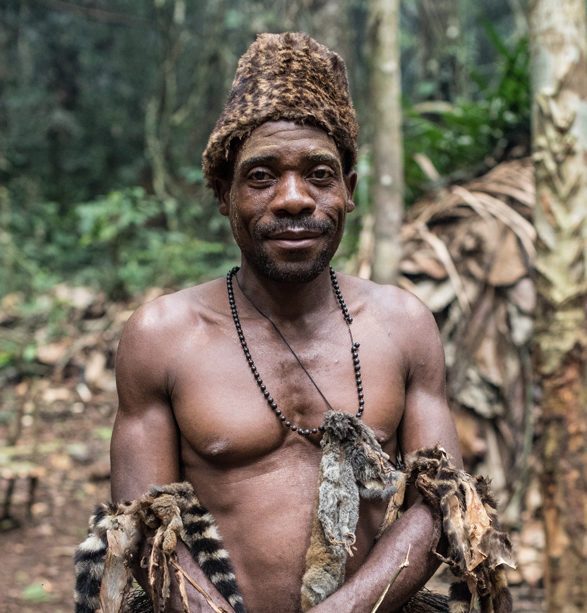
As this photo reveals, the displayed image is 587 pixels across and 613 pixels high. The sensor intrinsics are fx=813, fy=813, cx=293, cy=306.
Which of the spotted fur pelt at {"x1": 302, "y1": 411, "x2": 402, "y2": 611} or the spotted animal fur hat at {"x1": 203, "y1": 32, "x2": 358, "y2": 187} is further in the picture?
A: the spotted animal fur hat at {"x1": 203, "y1": 32, "x2": 358, "y2": 187}

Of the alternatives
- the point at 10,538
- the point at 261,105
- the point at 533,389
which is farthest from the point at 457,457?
the point at 10,538

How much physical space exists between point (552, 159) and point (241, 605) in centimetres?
214

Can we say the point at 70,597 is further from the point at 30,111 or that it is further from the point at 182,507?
the point at 30,111

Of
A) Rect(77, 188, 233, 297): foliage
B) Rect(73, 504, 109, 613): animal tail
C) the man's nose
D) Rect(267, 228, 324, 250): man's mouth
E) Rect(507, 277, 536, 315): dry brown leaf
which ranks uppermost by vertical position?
the man's nose

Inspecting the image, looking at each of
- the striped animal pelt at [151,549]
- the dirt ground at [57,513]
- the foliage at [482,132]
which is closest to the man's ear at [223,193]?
the striped animal pelt at [151,549]

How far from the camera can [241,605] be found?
2.19 metres

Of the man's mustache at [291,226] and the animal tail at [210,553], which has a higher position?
the man's mustache at [291,226]

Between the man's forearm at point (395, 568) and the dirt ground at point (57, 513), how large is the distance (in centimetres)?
211

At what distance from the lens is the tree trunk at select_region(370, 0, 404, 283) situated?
451 centimetres

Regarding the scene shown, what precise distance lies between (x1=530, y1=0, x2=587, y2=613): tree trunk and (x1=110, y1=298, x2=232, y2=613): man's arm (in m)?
1.72

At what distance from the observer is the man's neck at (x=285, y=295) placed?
96.2 inches

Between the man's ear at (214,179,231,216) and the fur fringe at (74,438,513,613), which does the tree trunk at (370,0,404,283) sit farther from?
the fur fringe at (74,438,513,613)

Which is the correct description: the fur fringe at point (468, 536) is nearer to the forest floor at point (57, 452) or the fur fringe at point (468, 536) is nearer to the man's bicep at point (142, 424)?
the man's bicep at point (142, 424)

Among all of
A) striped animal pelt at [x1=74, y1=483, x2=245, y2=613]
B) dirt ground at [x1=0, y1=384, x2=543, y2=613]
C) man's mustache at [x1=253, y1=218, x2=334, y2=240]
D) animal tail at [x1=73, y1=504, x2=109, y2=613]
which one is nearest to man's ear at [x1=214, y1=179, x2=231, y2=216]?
man's mustache at [x1=253, y1=218, x2=334, y2=240]
